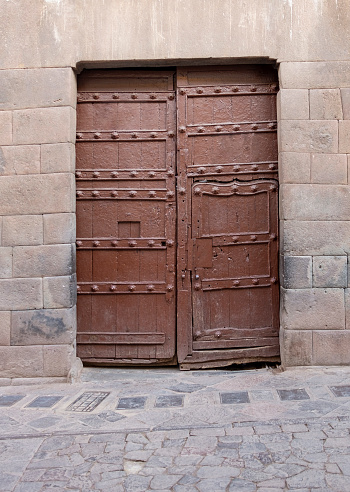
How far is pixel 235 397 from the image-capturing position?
3598 millimetres

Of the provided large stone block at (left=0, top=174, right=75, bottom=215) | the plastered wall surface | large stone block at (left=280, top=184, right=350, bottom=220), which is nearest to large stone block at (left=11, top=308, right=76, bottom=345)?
the plastered wall surface

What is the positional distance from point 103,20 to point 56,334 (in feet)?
8.93

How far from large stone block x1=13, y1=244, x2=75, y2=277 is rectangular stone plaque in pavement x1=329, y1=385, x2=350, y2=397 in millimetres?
2296

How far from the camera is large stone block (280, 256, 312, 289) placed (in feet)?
13.7

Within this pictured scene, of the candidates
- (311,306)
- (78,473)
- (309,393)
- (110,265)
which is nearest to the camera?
(78,473)

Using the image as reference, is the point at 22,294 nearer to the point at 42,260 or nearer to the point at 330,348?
the point at 42,260

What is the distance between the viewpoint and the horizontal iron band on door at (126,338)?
4.41 meters

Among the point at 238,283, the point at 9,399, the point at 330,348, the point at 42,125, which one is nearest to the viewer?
the point at 9,399

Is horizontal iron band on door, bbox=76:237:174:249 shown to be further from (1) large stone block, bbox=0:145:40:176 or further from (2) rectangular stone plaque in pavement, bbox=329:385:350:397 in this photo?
(2) rectangular stone plaque in pavement, bbox=329:385:350:397

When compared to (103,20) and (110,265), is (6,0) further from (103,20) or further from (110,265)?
(110,265)

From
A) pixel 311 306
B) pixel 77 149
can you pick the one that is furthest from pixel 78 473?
pixel 77 149

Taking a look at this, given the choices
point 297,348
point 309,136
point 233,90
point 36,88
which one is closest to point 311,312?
point 297,348

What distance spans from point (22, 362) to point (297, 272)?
2.45m

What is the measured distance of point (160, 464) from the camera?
2.64 metres
